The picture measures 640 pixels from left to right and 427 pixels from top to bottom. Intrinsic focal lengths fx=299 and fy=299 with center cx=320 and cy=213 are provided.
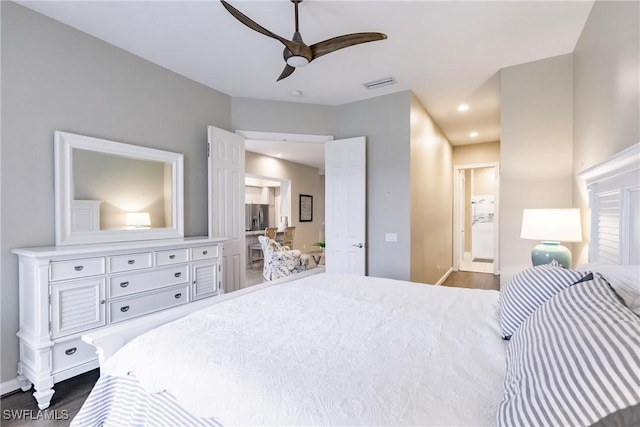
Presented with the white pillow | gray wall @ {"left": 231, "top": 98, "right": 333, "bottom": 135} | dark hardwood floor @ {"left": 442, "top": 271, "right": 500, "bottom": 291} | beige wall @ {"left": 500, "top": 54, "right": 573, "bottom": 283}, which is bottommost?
dark hardwood floor @ {"left": 442, "top": 271, "right": 500, "bottom": 291}

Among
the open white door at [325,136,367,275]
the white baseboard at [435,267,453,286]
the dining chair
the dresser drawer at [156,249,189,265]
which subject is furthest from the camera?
the dining chair

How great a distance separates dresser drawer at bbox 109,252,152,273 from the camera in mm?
2271

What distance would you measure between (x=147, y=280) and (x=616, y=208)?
3237 millimetres

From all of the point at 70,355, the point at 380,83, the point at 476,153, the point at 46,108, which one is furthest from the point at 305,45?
the point at 476,153

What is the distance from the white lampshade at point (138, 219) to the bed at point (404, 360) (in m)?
1.64

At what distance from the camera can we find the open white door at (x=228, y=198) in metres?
3.43

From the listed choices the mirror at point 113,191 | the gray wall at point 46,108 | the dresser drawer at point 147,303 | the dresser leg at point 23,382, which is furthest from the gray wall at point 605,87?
the dresser leg at point 23,382

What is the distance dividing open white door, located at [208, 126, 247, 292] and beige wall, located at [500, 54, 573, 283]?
298 cm

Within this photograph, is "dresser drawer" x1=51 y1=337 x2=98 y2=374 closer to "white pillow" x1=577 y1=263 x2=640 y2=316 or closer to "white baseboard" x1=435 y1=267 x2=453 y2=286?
"white pillow" x1=577 y1=263 x2=640 y2=316

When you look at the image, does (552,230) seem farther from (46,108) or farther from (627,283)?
(46,108)

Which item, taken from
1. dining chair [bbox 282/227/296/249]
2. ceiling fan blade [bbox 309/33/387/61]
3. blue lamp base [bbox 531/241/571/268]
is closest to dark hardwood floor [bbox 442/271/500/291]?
blue lamp base [bbox 531/241/571/268]

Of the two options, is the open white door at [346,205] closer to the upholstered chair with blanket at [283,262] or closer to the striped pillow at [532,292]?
the upholstered chair with blanket at [283,262]

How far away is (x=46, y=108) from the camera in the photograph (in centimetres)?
227

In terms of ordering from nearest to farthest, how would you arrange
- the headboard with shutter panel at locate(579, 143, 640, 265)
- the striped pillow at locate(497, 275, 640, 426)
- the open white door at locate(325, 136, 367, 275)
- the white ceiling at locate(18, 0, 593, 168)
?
the striped pillow at locate(497, 275, 640, 426) < the headboard with shutter panel at locate(579, 143, 640, 265) < the white ceiling at locate(18, 0, 593, 168) < the open white door at locate(325, 136, 367, 275)
